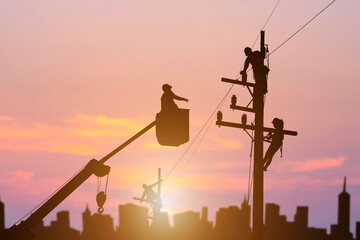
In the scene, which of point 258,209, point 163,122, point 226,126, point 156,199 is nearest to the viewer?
point 163,122

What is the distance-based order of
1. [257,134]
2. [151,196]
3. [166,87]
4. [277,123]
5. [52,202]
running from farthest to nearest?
1. [151,196]
2. [277,123]
3. [257,134]
4. [52,202]
5. [166,87]

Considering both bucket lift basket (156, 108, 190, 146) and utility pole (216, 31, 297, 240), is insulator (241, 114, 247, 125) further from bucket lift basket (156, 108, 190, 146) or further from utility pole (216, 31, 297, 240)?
bucket lift basket (156, 108, 190, 146)

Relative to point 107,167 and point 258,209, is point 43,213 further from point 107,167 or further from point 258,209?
point 258,209

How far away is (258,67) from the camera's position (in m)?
31.0

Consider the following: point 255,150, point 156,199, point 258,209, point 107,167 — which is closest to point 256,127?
point 255,150

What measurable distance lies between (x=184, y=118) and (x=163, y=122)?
1.47 feet

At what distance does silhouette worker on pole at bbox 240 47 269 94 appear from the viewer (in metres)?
30.9

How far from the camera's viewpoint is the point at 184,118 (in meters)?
18.4

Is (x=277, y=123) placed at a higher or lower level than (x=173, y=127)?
higher

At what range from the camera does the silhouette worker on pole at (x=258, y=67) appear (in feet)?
101

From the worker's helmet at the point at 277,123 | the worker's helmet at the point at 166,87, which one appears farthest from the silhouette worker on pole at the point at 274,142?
the worker's helmet at the point at 166,87

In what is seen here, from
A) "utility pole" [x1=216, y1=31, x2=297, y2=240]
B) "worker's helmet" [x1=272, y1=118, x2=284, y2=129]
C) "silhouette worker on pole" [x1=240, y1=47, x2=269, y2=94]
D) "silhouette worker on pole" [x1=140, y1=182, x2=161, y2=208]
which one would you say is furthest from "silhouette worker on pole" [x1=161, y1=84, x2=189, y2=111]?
"silhouette worker on pole" [x1=140, y1=182, x2=161, y2=208]

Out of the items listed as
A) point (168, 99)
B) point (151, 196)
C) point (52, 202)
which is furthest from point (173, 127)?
point (151, 196)

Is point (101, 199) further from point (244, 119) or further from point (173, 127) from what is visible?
point (244, 119)
